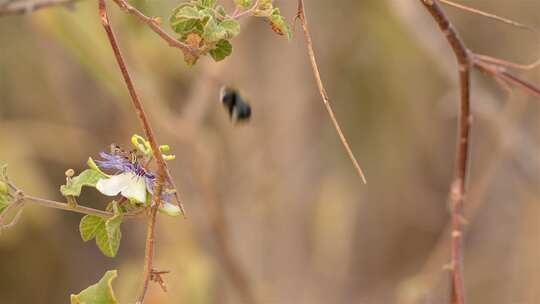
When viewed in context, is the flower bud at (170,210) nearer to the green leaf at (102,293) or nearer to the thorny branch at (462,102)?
the green leaf at (102,293)

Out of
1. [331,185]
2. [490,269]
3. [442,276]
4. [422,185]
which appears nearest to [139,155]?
[442,276]

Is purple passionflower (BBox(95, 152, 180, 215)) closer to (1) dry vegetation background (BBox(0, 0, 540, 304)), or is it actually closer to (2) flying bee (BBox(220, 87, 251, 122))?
(2) flying bee (BBox(220, 87, 251, 122))

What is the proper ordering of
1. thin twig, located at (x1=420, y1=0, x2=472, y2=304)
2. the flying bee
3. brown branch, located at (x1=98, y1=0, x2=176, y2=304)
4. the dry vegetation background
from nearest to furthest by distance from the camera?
brown branch, located at (x1=98, y1=0, x2=176, y2=304) → thin twig, located at (x1=420, y1=0, x2=472, y2=304) → the flying bee → the dry vegetation background

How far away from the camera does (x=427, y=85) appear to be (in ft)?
7.72

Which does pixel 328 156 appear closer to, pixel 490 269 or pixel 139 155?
pixel 490 269

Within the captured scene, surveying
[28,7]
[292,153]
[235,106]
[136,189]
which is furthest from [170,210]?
[292,153]

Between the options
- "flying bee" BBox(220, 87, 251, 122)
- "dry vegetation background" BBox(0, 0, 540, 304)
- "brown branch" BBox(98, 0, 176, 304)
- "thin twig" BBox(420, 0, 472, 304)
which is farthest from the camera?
"dry vegetation background" BBox(0, 0, 540, 304)

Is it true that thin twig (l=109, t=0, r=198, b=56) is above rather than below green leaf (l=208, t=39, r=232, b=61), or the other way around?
above

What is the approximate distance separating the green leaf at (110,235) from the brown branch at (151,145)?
0.02 m

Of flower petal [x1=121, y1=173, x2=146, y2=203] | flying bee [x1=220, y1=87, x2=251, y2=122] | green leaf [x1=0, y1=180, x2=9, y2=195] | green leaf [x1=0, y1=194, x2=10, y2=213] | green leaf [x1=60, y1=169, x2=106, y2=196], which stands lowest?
flower petal [x1=121, y1=173, x2=146, y2=203]

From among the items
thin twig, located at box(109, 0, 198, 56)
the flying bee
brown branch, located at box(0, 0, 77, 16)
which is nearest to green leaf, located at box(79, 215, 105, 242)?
thin twig, located at box(109, 0, 198, 56)

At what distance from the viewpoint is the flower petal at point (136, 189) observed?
528 millimetres

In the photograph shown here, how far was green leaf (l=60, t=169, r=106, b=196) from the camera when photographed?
52 cm

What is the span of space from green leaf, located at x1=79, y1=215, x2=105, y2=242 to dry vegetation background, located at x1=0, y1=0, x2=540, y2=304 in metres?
0.67
